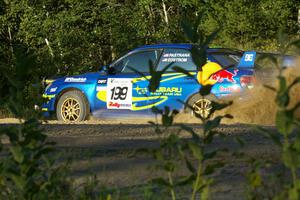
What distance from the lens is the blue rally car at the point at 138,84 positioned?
14.7 metres

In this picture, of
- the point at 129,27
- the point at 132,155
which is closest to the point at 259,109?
the point at 132,155

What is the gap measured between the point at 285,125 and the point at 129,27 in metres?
29.6

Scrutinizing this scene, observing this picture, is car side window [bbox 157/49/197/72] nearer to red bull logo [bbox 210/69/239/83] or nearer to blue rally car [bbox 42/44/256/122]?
blue rally car [bbox 42/44/256/122]

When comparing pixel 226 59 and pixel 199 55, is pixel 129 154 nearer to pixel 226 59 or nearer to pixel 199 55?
pixel 199 55

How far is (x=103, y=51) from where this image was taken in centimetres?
3500

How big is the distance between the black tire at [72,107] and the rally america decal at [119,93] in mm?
593

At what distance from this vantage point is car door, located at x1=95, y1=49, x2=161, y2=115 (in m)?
15.5

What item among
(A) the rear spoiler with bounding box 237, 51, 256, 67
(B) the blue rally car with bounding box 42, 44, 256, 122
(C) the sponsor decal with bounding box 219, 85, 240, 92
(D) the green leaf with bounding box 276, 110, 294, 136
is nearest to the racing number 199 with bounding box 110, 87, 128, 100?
(B) the blue rally car with bounding box 42, 44, 256, 122

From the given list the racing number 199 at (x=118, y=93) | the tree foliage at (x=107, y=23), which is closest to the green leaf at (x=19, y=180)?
the racing number 199 at (x=118, y=93)

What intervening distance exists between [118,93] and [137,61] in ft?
2.41

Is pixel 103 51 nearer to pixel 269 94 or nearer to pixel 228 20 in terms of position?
pixel 228 20

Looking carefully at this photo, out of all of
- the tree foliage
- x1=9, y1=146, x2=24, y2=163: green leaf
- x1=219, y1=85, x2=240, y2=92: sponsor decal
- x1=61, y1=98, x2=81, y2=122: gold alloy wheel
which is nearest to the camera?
x1=9, y1=146, x2=24, y2=163: green leaf

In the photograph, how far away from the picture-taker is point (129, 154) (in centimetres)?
744

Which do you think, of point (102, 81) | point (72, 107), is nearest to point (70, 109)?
point (72, 107)
